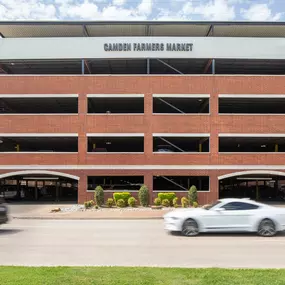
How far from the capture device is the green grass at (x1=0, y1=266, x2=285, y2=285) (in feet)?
24.6

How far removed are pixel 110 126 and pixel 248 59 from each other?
12641mm

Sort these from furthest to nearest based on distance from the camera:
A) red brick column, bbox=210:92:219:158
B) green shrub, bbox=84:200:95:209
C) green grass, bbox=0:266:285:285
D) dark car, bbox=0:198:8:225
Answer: red brick column, bbox=210:92:219:158
green shrub, bbox=84:200:95:209
dark car, bbox=0:198:8:225
green grass, bbox=0:266:285:285

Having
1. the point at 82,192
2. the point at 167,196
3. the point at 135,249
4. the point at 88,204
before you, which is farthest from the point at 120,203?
the point at 135,249

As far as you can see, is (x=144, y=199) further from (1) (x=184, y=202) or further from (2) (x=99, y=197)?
(2) (x=99, y=197)

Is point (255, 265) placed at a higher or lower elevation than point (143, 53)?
lower

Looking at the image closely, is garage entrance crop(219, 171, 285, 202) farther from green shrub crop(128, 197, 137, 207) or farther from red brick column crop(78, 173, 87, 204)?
red brick column crop(78, 173, 87, 204)

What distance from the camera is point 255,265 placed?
9820 millimetres

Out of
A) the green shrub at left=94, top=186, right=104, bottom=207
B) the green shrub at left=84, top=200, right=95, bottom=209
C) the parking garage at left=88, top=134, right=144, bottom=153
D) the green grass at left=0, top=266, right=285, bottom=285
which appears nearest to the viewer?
the green grass at left=0, top=266, right=285, bottom=285

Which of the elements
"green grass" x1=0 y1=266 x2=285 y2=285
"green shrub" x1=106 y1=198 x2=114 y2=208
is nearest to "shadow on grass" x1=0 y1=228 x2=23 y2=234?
"green grass" x1=0 y1=266 x2=285 y2=285

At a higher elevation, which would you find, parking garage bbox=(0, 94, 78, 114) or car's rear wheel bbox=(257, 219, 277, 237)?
parking garage bbox=(0, 94, 78, 114)

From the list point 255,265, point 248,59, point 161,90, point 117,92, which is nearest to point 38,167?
point 117,92

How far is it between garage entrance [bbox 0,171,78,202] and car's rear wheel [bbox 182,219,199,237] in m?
19.0

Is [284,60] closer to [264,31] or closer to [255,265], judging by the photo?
[264,31]

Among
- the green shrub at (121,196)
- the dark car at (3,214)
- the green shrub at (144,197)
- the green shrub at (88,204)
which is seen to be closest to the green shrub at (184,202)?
Result: the green shrub at (144,197)
